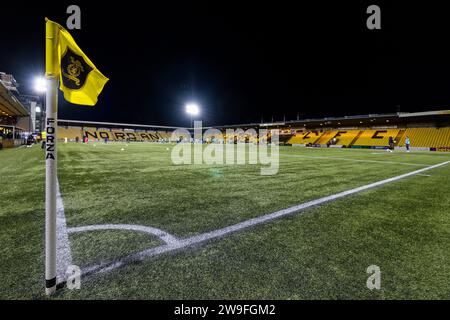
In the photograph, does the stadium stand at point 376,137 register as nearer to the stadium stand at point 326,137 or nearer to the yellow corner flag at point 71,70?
the stadium stand at point 326,137

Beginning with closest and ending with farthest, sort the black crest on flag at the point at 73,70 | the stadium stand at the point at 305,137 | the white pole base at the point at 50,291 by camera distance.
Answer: the white pole base at the point at 50,291 < the black crest on flag at the point at 73,70 < the stadium stand at the point at 305,137

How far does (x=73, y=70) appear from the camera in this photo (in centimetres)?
199

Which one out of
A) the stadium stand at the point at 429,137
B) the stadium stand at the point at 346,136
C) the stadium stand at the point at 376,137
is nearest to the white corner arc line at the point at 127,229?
the stadium stand at the point at 429,137

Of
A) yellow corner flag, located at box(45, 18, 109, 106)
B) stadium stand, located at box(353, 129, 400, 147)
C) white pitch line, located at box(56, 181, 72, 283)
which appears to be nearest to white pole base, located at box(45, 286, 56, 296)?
white pitch line, located at box(56, 181, 72, 283)

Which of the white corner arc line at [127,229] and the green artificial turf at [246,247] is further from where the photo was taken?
the white corner arc line at [127,229]

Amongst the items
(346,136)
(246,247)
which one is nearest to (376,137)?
(346,136)

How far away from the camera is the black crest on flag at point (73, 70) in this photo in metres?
1.89

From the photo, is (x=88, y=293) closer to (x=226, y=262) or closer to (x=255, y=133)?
(x=226, y=262)

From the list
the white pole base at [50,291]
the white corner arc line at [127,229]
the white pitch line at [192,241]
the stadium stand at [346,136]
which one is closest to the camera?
the white pole base at [50,291]

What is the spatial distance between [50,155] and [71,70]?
32.7 inches

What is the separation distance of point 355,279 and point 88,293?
7.25 ft

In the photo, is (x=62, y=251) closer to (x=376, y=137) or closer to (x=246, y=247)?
(x=246, y=247)

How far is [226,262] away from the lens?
212 centimetres

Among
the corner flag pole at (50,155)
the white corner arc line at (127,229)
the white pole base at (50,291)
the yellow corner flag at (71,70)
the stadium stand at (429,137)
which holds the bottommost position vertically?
the white pole base at (50,291)
